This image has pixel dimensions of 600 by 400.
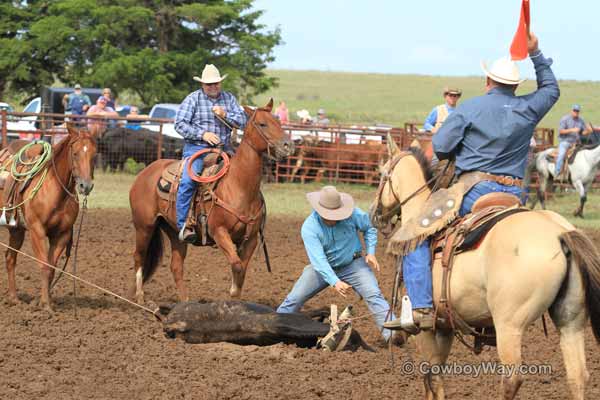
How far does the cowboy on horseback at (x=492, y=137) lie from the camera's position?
574 centimetres

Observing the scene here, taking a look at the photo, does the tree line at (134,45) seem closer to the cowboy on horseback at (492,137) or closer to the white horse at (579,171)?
the white horse at (579,171)

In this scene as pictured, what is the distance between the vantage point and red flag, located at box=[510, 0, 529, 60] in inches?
225

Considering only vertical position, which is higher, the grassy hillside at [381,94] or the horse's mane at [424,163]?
the horse's mane at [424,163]

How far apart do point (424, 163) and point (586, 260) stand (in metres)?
1.55

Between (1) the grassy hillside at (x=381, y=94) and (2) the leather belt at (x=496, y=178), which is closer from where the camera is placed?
(2) the leather belt at (x=496, y=178)

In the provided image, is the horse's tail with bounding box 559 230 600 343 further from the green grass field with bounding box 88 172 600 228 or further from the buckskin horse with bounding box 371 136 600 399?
the green grass field with bounding box 88 172 600 228

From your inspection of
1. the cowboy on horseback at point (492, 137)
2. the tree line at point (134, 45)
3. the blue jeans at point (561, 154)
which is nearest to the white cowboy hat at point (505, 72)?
the cowboy on horseback at point (492, 137)

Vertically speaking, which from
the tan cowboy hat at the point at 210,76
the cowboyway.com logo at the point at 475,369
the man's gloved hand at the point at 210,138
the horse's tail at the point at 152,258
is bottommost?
the horse's tail at the point at 152,258

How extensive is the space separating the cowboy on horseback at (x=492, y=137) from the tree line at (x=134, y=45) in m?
25.8

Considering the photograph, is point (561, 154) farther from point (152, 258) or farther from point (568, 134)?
point (152, 258)

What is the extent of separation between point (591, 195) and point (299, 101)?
46.3m

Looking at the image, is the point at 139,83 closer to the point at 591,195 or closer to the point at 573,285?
the point at 591,195

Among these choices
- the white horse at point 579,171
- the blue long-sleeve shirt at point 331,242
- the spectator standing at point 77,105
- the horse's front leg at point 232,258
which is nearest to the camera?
the blue long-sleeve shirt at point 331,242

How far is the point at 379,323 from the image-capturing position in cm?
757
